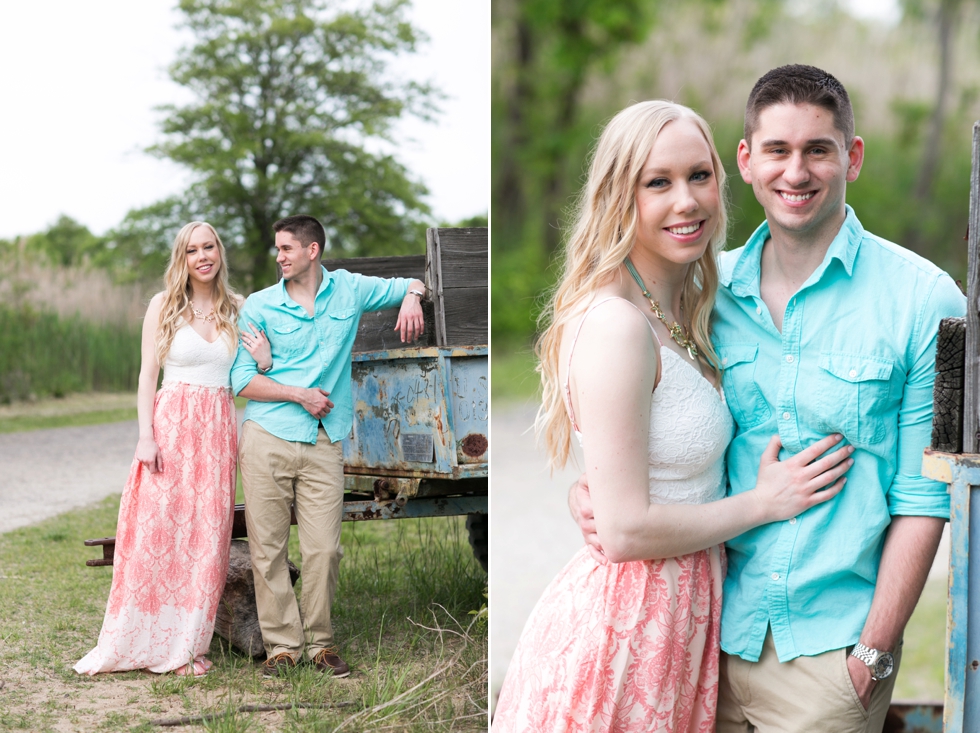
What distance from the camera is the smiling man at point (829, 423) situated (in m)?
1.89

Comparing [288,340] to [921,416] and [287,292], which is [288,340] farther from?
[921,416]

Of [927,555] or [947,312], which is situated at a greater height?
[947,312]

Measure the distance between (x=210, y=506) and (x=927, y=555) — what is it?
7.10ft

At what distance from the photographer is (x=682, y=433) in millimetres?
1880

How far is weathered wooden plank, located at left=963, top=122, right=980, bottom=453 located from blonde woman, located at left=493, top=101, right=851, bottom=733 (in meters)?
0.28

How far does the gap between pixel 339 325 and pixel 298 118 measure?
1975 millimetres

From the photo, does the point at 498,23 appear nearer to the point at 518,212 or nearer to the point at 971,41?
the point at 518,212

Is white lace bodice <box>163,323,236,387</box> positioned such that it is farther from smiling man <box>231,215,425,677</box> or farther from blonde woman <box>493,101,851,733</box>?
blonde woman <box>493,101,851,733</box>

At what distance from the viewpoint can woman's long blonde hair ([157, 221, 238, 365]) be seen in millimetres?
3096

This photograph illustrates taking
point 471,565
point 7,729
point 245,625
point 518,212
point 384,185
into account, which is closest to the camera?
point 7,729

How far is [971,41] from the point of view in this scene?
1286 centimetres

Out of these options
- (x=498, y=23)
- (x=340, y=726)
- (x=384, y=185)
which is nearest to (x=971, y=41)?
(x=498, y=23)

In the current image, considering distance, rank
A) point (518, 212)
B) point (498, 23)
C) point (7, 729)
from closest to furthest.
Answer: point (7, 729), point (498, 23), point (518, 212)

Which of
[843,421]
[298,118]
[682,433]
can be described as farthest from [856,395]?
[298,118]
